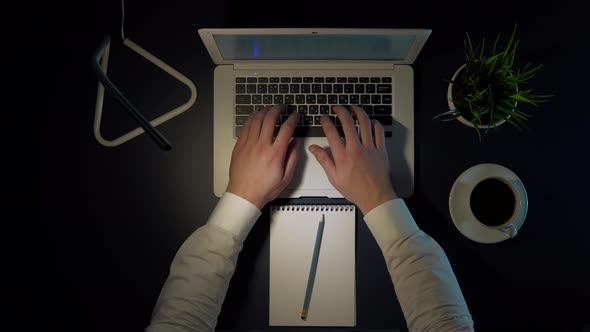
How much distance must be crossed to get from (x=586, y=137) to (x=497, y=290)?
1.23 feet

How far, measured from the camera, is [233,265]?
2.57 ft

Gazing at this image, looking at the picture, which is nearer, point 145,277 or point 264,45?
point 264,45

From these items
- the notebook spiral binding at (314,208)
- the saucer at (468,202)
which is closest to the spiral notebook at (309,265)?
the notebook spiral binding at (314,208)

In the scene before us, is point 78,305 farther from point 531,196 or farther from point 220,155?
point 531,196

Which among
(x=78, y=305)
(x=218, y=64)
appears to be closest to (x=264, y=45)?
(x=218, y=64)

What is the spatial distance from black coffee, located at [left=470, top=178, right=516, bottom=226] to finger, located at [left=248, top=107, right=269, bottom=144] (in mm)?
446

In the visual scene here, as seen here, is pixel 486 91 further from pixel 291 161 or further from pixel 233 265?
pixel 233 265

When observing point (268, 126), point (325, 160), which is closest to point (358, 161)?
point (325, 160)

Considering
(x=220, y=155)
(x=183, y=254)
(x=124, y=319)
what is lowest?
(x=124, y=319)

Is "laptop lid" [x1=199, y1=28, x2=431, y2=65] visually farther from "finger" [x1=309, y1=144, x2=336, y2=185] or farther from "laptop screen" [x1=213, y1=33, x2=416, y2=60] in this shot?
"finger" [x1=309, y1=144, x2=336, y2=185]

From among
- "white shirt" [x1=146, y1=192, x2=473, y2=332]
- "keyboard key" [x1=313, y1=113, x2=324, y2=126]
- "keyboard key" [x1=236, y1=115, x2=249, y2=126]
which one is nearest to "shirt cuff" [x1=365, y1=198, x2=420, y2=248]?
"white shirt" [x1=146, y1=192, x2=473, y2=332]

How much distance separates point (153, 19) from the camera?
92cm

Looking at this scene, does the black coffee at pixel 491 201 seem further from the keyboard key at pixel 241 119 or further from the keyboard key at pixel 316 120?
the keyboard key at pixel 241 119

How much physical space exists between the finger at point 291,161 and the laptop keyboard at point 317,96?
2cm
